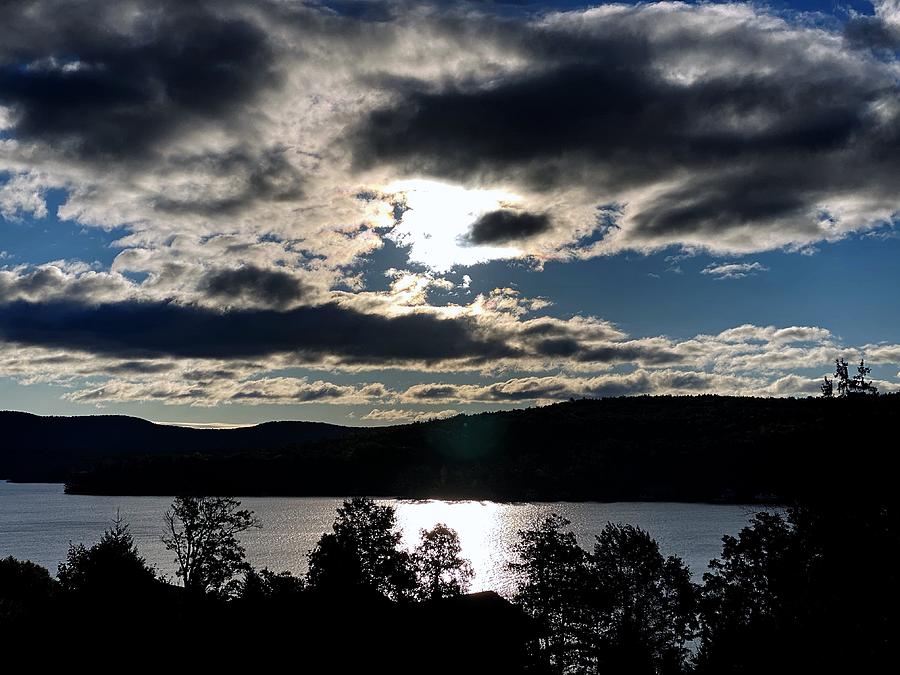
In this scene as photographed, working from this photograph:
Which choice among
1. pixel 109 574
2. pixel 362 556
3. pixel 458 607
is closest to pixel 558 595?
pixel 458 607

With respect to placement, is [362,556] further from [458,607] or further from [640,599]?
[640,599]

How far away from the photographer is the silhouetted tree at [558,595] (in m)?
52.6

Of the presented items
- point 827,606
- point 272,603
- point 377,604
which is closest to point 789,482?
point 827,606

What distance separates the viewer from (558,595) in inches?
2103

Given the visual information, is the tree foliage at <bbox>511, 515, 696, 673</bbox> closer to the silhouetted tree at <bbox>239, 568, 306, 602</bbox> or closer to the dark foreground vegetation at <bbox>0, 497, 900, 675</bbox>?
the dark foreground vegetation at <bbox>0, 497, 900, 675</bbox>

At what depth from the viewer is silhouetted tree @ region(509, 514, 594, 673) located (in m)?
52.6

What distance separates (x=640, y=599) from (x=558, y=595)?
6860mm

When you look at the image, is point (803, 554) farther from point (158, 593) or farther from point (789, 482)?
point (158, 593)

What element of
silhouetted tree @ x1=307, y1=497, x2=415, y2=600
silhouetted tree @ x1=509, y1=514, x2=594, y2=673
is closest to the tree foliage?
silhouetted tree @ x1=509, y1=514, x2=594, y2=673

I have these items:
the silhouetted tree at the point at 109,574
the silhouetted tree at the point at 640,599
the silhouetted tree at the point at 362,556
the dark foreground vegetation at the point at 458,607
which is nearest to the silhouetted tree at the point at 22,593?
the dark foreground vegetation at the point at 458,607

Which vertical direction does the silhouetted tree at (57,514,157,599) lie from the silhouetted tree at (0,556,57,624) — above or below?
above

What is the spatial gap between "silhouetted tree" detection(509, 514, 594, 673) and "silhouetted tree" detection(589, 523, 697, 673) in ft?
3.50

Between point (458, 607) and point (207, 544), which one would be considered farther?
point (207, 544)

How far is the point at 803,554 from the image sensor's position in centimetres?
4672
